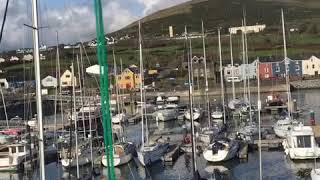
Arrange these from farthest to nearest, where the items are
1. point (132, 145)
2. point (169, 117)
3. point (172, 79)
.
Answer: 1. point (172, 79)
2. point (169, 117)
3. point (132, 145)

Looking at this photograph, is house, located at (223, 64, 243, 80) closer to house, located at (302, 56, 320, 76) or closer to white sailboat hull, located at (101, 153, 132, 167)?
house, located at (302, 56, 320, 76)

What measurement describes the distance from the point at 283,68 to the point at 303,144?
86.2m

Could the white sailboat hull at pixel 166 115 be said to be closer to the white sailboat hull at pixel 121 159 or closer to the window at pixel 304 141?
the white sailboat hull at pixel 121 159

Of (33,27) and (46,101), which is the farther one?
(46,101)

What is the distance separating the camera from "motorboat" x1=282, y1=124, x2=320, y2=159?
3322 centimetres

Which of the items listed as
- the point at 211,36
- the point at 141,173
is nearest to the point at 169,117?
the point at 141,173

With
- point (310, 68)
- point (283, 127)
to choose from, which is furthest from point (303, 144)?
point (310, 68)

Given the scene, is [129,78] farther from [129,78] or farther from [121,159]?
[121,159]

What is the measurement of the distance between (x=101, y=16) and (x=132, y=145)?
29.0m

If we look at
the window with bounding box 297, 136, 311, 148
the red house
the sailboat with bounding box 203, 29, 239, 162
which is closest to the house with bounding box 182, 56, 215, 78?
the red house

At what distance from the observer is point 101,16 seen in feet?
30.3

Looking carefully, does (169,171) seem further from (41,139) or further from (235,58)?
(235,58)

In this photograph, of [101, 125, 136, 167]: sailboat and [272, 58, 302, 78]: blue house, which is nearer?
[101, 125, 136, 167]: sailboat

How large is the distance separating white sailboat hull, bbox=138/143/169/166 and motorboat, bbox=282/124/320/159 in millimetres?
8003
